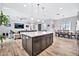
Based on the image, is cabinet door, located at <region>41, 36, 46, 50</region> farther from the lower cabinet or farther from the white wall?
the white wall

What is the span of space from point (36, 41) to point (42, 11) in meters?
0.66

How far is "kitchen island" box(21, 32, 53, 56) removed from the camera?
2.96 meters

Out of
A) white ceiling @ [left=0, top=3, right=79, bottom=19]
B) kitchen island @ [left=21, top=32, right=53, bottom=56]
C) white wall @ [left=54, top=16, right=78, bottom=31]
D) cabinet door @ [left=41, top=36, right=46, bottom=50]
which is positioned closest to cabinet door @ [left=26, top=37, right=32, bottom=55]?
kitchen island @ [left=21, top=32, right=53, bottom=56]

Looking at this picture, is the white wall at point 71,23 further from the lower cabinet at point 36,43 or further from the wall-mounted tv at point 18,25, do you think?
the wall-mounted tv at point 18,25

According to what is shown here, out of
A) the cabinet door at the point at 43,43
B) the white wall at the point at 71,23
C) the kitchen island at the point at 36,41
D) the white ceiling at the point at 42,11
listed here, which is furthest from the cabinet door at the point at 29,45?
the white wall at the point at 71,23

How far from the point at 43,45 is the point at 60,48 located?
372 mm

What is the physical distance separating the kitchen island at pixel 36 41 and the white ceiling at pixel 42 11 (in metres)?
0.39

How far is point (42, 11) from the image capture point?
3027 millimetres

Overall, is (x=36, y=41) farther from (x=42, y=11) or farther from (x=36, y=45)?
(x=42, y=11)

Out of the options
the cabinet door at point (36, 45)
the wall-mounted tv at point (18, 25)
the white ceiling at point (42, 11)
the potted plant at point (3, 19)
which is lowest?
the cabinet door at point (36, 45)

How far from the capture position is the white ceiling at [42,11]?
9.86 ft

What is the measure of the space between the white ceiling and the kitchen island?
39 centimetres

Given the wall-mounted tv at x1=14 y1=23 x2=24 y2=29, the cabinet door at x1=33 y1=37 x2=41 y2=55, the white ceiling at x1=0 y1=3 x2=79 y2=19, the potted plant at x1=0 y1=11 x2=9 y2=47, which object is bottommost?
the cabinet door at x1=33 y1=37 x2=41 y2=55

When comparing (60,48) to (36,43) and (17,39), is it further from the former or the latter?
(17,39)
